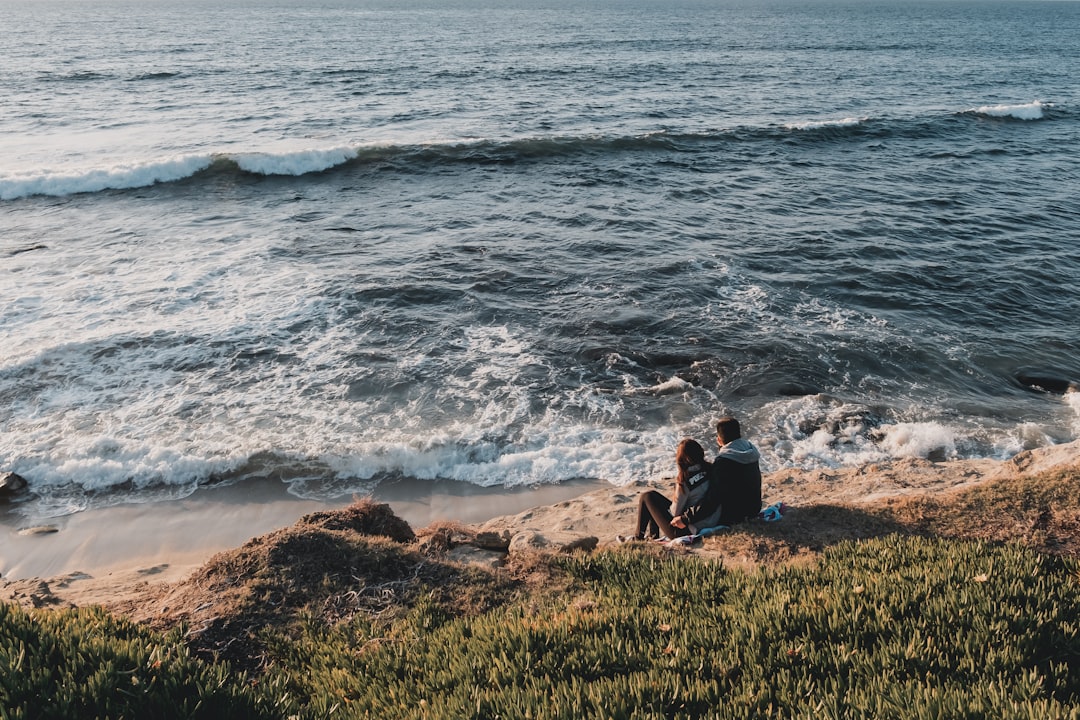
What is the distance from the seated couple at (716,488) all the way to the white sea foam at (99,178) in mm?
24543

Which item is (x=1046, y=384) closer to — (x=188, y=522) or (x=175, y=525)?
(x=188, y=522)

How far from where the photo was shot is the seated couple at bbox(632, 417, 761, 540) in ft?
24.1

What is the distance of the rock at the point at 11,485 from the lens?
975cm

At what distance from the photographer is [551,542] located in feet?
25.0

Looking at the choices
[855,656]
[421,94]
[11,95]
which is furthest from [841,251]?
[11,95]

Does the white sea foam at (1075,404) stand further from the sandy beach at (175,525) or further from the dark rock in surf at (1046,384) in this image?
the sandy beach at (175,525)

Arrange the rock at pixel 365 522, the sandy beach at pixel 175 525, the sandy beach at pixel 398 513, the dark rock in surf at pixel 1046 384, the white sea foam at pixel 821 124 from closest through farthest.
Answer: the rock at pixel 365 522 → the sandy beach at pixel 398 513 → the sandy beach at pixel 175 525 → the dark rock in surf at pixel 1046 384 → the white sea foam at pixel 821 124

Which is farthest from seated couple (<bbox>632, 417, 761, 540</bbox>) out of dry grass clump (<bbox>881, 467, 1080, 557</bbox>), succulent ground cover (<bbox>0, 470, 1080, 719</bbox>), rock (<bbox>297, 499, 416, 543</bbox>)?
rock (<bbox>297, 499, 416, 543</bbox>)

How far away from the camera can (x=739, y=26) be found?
285 ft

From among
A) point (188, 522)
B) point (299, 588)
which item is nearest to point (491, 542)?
point (299, 588)

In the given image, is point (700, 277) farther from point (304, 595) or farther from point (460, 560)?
point (304, 595)

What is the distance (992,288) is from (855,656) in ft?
49.4

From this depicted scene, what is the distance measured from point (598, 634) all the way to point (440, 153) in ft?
84.0

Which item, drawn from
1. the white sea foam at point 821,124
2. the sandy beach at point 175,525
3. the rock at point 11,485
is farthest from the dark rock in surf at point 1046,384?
the white sea foam at point 821,124
